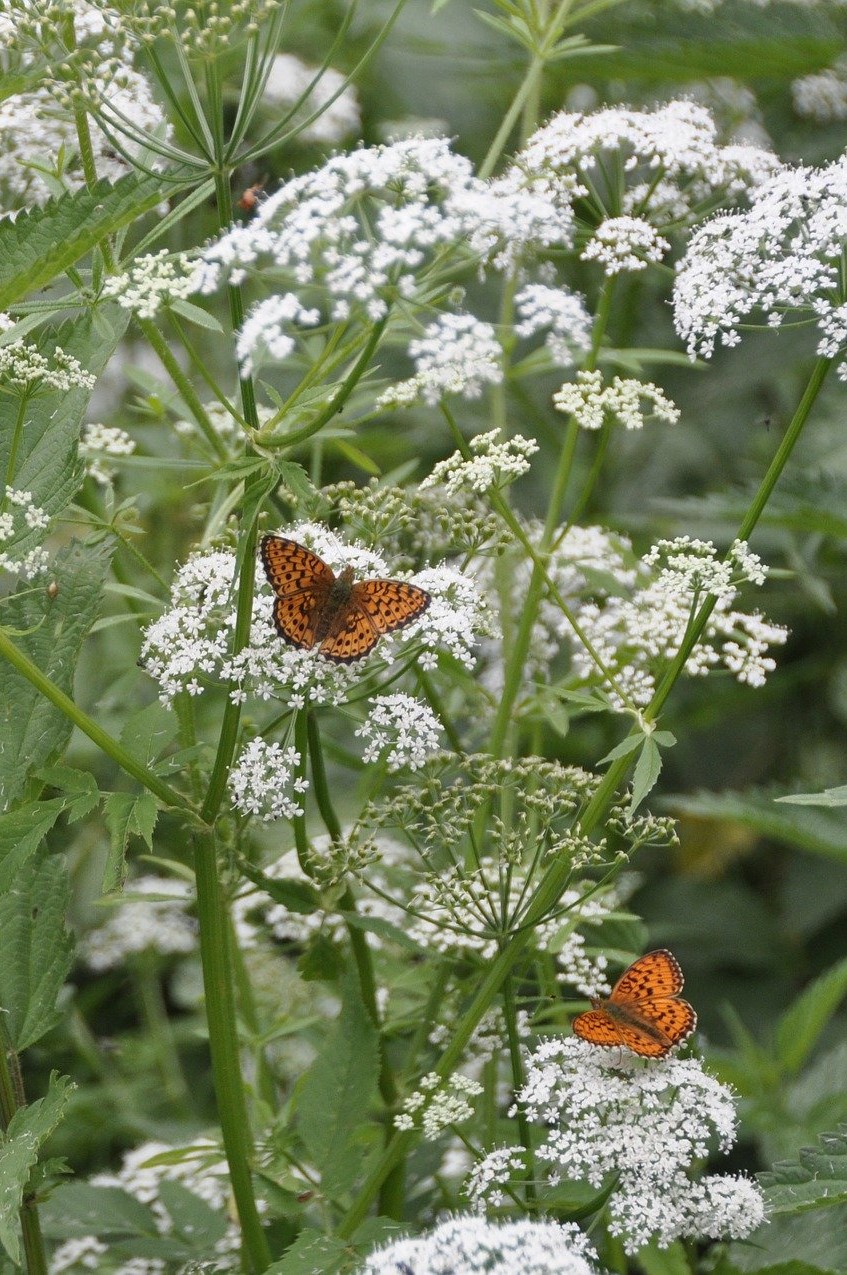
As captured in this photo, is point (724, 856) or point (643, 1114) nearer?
point (643, 1114)

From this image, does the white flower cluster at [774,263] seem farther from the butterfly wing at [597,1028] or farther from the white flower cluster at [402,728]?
the butterfly wing at [597,1028]

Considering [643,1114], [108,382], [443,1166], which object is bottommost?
[443,1166]

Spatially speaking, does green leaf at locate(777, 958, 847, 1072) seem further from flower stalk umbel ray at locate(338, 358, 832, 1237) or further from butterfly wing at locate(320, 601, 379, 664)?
butterfly wing at locate(320, 601, 379, 664)

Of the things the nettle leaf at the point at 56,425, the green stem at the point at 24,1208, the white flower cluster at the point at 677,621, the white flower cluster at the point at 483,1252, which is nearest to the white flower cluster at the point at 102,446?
the nettle leaf at the point at 56,425

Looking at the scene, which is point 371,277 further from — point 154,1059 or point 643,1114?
point 154,1059

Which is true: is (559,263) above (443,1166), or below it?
above

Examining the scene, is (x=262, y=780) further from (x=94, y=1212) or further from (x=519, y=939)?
(x=94, y=1212)

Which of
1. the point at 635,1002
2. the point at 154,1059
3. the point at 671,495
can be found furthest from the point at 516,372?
the point at 154,1059

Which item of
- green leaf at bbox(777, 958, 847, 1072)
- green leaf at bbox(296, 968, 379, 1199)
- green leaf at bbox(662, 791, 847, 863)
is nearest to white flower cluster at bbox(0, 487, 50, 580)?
green leaf at bbox(296, 968, 379, 1199)
